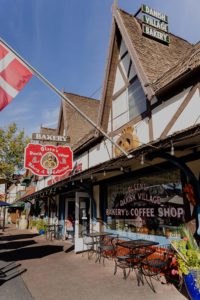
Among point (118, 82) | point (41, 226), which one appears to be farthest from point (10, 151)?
point (118, 82)

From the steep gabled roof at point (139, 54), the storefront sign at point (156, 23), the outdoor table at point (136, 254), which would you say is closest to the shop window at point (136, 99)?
the steep gabled roof at point (139, 54)

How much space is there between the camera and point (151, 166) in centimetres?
793

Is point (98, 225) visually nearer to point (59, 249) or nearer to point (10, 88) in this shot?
point (59, 249)

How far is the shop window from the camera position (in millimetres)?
9016

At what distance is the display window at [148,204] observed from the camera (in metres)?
7.03

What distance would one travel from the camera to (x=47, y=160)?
486 inches

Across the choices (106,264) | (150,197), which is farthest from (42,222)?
(150,197)

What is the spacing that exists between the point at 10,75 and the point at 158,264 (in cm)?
596

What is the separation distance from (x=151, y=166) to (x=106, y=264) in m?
3.84

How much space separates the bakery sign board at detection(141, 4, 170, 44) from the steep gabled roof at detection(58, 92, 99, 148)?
24.8ft

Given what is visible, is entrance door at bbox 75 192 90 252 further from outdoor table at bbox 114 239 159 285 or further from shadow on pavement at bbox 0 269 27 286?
outdoor table at bbox 114 239 159 285

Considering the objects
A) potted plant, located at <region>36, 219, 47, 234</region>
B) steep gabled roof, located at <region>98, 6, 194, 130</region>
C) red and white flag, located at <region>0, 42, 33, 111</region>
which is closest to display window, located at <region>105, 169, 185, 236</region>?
steep gabled roof, located at <region>98, 6, 194, 130</region>

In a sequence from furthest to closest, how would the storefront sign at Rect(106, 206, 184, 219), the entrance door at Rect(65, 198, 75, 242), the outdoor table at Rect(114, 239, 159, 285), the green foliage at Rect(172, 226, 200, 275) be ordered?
the entrance door at Rect(65, 198, 75, 242), the storefront sign at Rect(106, 206, 184, 219), the outdoor table at Rect(114, 239, 159, 285), the green foliage at Rect(172, 226, 200, 275)

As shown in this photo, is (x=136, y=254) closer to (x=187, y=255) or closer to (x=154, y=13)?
(x=187, y=255)
